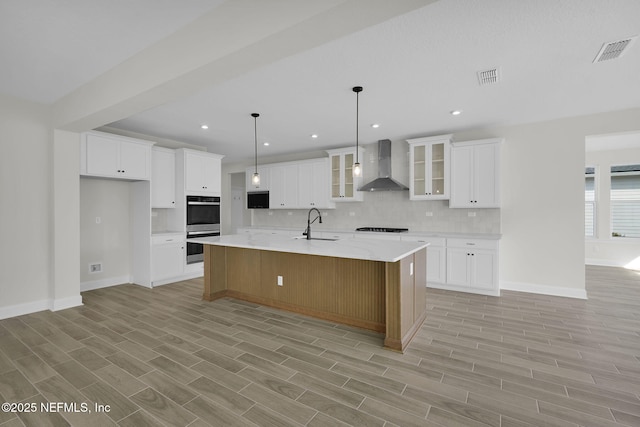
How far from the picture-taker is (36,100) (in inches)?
144

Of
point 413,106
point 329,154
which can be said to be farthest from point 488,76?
point 329,154

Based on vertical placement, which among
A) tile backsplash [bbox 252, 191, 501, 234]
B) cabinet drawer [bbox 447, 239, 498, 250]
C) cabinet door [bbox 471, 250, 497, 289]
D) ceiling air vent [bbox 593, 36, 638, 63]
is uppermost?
ceiling air vent [bbox 593, 36, 638, 63]

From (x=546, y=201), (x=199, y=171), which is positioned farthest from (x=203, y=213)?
(x=546, y=201)

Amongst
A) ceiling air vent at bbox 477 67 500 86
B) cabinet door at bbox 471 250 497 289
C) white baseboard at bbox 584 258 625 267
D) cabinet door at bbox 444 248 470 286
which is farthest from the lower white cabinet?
white baseboard at bbox 584 258 625 267

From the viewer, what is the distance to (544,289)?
14.6ft

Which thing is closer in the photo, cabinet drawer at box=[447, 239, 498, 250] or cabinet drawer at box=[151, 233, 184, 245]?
cabinet drawer at box=[447, 239, 498, 250]

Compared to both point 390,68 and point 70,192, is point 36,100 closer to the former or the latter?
point 70,192

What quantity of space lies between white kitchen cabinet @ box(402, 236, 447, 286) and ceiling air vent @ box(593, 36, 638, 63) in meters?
2.80

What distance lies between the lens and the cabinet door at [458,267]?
452cm

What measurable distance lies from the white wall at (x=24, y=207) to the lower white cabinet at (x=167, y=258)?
1304 millimetres

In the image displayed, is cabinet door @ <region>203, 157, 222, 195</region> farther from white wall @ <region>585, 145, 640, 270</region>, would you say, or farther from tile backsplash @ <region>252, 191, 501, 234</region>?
white wall @ <region>585, 145, 640, 270</region>

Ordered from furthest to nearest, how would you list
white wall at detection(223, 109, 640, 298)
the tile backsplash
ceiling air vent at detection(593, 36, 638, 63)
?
1. the tile backsplash
2. white wall at detection(223, 109, 640, 298)
3. ceiling air vent at detection(593, 36, 638, 63)

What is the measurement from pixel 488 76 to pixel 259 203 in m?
5.40

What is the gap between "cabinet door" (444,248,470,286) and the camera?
452 centimetres
